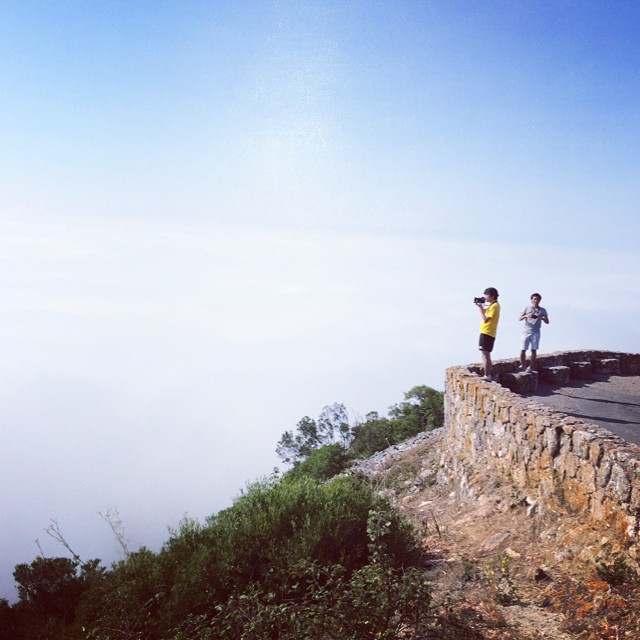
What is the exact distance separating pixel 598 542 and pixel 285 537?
12.5 ft

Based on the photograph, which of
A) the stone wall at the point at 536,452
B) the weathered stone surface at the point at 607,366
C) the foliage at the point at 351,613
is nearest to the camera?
the foliage at the point at 351,613

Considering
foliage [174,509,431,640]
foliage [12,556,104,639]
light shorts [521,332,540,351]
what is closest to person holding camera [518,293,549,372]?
light shorts [521,332,540,351]

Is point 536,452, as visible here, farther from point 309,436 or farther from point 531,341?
point 309,436

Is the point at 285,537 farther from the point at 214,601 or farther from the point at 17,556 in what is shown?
the point at 17,556

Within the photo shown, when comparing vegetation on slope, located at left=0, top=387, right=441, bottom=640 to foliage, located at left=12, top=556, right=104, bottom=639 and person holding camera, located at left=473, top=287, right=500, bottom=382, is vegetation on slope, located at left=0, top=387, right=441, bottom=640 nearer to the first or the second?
foliage, located at left=12, top=556, right=104, bottom=639

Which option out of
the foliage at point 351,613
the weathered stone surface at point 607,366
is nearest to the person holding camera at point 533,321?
the weathered stone surface at point 607,366

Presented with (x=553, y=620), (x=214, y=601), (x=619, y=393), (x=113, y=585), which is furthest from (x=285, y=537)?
(x=619, y=393)

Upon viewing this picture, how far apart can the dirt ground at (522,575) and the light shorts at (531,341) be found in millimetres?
4918

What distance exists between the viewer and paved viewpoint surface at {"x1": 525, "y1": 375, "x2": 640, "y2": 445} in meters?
8.80

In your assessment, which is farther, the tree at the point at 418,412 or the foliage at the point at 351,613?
the tree at the point at 418,412

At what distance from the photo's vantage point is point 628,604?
4.37m

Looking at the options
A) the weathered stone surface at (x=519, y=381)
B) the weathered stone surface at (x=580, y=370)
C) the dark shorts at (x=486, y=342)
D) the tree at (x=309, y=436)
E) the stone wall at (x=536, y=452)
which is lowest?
the tree at (x=309, y=436)

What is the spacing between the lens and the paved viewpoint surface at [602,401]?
8805 millimetres

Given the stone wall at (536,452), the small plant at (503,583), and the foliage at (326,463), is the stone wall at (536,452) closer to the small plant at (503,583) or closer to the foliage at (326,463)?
the small plant at (503,583)
